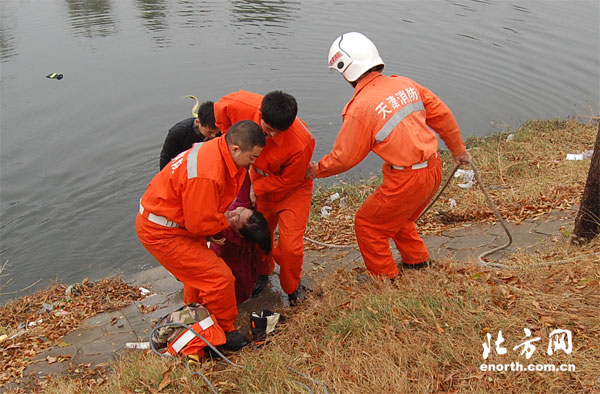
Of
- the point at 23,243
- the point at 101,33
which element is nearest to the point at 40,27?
the point at 101,33

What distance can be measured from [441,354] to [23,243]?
689 centimetres

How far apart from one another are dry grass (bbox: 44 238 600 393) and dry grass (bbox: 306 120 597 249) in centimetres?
232

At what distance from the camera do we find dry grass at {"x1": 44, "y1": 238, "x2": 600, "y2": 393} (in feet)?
11.6

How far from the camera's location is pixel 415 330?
13.5 feet

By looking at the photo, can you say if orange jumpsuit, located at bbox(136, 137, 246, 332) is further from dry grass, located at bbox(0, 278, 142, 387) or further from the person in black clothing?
the person in black clothing

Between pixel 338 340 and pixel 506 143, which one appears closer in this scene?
pixel 338 340

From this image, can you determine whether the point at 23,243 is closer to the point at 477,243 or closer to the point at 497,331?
the point at 477,243

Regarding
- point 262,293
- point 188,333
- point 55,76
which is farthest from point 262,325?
point 55,76

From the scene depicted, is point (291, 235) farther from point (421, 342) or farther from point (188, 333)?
point (421, 342)

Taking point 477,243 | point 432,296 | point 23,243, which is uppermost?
point 432,296

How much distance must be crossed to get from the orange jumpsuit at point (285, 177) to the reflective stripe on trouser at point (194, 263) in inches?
30.1

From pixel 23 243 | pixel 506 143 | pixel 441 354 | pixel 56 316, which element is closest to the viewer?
pixel 441 354

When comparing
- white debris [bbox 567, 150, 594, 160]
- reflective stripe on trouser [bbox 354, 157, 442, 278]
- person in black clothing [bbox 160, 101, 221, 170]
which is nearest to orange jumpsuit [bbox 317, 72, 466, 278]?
reflective stripe on trouser [bbox 354, 157, 442, 278]

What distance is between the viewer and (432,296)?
14.4ft
